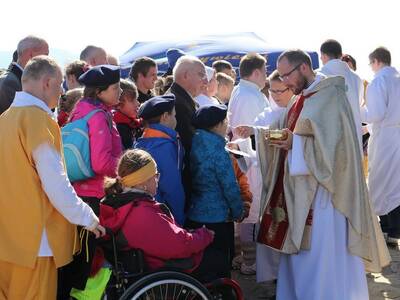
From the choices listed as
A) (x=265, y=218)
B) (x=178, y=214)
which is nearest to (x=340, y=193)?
(x=265, y=218)

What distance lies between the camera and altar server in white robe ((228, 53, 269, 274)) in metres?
5.76

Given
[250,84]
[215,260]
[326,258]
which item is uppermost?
[250,84]

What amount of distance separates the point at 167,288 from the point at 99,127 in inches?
48.6

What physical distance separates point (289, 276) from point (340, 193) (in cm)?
86

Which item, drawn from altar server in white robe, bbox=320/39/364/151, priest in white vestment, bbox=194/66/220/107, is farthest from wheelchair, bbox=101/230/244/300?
altar server in white robe, bbox=320/39/364/151

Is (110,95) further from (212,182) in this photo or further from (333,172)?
(333,172)

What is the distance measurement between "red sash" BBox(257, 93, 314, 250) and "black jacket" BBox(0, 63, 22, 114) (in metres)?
2.28

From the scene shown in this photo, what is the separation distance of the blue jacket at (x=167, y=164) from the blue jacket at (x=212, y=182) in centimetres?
18

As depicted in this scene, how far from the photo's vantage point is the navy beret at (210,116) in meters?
4.25

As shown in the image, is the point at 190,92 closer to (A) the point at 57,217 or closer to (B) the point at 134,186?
(B) the point at 134,186

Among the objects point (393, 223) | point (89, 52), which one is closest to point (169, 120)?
point (89, 52)

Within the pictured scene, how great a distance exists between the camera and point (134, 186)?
362 centimetres

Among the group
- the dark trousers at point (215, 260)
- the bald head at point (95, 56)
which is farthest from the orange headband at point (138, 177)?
the bald head at point (95, 56)

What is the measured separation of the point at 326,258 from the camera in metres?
4.10
